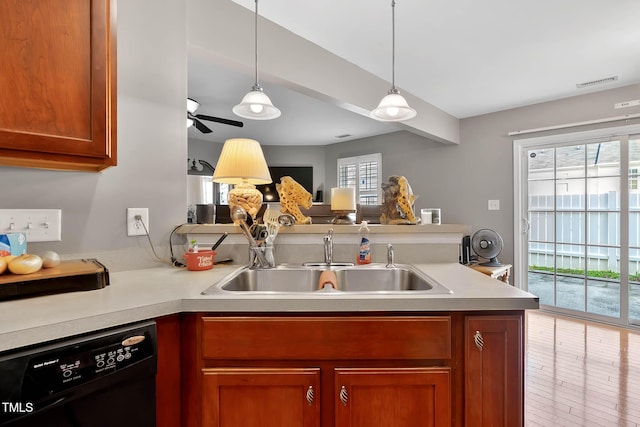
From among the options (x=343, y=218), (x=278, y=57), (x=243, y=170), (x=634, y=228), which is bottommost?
(x=634, y=228)

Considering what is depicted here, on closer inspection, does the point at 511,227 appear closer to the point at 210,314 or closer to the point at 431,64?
the point at 431,64

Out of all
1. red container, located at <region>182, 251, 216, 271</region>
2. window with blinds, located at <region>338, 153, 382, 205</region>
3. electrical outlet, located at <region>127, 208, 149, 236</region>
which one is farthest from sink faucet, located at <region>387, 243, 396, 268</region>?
window with blinds, located at <region>338, 153, 382, 205</region>

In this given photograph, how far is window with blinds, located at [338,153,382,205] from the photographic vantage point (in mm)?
5391

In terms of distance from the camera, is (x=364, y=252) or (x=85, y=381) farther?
(x=364, y=252)

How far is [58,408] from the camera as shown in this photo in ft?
2.25

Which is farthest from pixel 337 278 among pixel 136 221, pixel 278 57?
pixel 278 57

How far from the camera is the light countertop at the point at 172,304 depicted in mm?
698

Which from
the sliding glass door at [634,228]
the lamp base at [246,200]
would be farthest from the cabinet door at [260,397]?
the sliding glass door at [634,228]

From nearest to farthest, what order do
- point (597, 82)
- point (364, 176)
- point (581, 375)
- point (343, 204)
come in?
point (343, 204) < point (581, 375) < point (597, 82) < point (364, 176)

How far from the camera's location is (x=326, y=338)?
916mm

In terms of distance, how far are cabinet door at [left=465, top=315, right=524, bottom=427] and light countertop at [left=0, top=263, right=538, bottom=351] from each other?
6cm

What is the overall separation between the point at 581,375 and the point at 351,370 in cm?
221

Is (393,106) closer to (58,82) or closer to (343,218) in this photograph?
(343,218)

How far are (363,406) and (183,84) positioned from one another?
1.53 meters
